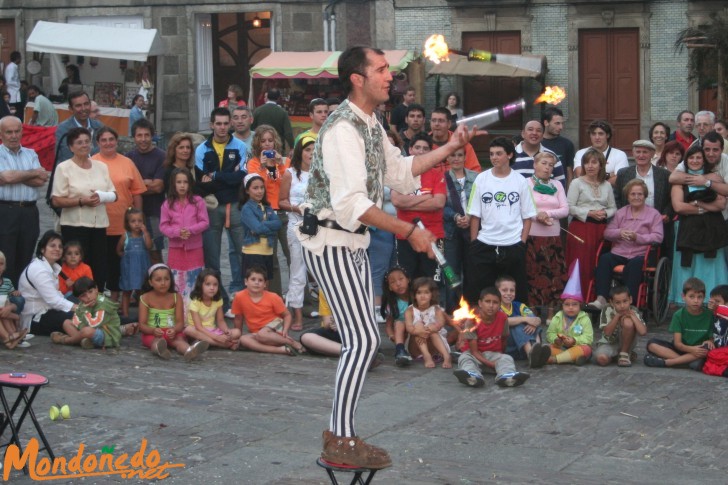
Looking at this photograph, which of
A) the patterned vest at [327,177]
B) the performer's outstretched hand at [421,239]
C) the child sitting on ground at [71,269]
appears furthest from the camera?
the child sitting on ground at [71,269]

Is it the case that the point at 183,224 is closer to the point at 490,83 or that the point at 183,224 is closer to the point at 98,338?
the point at 98,338

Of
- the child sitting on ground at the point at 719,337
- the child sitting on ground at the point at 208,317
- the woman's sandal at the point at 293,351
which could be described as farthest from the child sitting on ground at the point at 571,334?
the child sitting on ground at the point at 208,317

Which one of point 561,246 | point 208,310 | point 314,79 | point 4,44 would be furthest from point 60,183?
point 4,44

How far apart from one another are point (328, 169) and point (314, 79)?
17783 millimetres

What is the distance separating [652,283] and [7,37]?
19.6 m

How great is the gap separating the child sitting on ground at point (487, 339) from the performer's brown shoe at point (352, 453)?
9.05ft

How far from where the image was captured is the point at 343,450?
572cm

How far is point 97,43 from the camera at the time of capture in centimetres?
2373

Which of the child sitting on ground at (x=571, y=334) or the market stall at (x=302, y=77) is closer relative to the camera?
the child sitting on ground at (x=571, y=334)

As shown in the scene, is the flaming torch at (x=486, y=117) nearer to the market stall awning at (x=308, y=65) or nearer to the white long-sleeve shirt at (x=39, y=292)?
the white long-sleeve shirt at (x=39, y=292)

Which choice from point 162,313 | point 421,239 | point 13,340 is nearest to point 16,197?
point 13,340

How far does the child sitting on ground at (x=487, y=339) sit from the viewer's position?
28.2 feet

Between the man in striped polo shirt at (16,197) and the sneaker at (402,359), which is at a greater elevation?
the man in striped polo shirt at (16,197)

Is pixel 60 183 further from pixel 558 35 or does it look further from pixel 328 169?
pixel 558 35
